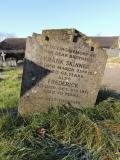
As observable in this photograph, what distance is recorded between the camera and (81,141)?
573 cm

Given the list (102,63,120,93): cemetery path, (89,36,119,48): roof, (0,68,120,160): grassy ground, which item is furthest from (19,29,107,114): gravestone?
(89,36,119,48): roof

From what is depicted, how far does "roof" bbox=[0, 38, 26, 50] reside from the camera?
1992 inches

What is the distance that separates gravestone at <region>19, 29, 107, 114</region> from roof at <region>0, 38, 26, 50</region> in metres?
42.8

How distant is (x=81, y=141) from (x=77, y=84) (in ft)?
7.35

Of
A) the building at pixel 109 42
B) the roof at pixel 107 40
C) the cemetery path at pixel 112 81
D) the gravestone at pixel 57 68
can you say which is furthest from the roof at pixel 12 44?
the gravestone at pixel 57 68

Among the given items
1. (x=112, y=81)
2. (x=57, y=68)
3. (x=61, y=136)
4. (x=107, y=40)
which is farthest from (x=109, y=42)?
(x=61, y=136)

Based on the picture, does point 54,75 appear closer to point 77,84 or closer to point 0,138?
point 77,84

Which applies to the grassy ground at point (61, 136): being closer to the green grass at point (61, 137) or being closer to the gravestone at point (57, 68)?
the green grass at point (61, 137)

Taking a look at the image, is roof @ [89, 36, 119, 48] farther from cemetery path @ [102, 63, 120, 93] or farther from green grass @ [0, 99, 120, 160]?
green grass @ [0, 99, 120, 160]

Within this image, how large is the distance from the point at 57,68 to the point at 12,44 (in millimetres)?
45876

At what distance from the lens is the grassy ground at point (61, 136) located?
5184mm

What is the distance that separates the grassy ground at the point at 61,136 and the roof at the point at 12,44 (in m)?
44.0

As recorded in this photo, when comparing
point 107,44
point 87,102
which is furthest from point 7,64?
point 107,44

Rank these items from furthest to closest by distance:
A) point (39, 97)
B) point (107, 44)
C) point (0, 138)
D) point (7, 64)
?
point (107, 44) < point (7, 64) < point (39, 97) < point (0, 138)
